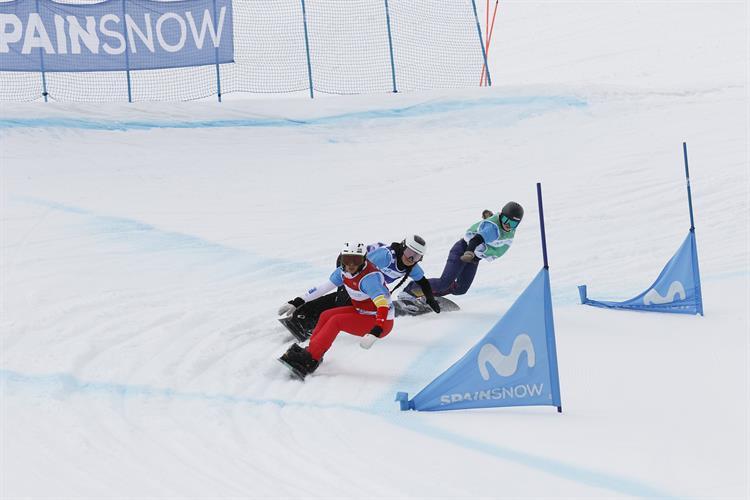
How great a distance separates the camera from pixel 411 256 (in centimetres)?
671

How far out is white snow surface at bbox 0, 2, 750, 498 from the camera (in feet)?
14.2

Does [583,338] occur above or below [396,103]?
below

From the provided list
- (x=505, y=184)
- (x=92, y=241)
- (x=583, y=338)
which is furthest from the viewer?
→ (x=505, y=184)

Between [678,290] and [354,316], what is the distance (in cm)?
343

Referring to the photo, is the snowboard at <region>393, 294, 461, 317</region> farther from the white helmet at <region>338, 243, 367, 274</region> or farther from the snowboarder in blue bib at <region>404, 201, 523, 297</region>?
the white helmet at <region>338, 243, 367, 274</region>

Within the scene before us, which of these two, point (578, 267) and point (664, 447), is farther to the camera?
point (578, 267)

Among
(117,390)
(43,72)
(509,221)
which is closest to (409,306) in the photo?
(509,221)

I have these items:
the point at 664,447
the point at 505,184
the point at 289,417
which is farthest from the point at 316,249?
the point at 664,447

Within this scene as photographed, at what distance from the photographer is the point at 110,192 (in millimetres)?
10477

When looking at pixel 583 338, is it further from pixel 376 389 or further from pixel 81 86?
pixel 81 86

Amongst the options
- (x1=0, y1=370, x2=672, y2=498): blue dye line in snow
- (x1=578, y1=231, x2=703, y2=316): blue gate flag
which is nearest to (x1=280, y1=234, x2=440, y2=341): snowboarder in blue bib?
(x1=0, y1=370, x2=672, y2=498): blue dye line in snow

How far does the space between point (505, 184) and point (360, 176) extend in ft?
6.81

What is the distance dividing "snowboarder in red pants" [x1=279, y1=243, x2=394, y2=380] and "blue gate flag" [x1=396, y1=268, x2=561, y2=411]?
2.97 feet

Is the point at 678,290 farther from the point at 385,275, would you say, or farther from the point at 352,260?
the point at 352,260
